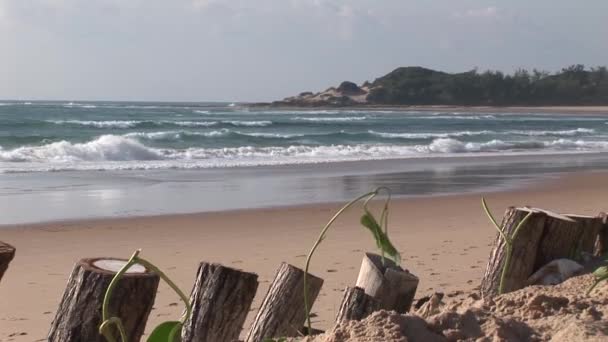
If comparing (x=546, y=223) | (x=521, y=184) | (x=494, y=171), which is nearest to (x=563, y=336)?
(x=546, y=223)

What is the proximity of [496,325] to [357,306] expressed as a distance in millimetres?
842

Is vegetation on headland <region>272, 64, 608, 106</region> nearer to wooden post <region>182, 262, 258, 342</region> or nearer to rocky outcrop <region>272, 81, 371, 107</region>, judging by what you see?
rocky outcrop <region>272, 81, 371, 107</region>

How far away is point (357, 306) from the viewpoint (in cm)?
317

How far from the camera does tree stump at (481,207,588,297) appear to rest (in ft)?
12.7

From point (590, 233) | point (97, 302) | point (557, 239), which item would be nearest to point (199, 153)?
point (590, 233)

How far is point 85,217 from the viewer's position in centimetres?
1104

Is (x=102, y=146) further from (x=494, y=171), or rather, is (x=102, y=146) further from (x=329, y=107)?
(x=329, y=107)

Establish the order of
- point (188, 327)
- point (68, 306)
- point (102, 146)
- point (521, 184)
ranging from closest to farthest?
point (68, 306), point (188, 327), point (521, 184), point (102, 146)

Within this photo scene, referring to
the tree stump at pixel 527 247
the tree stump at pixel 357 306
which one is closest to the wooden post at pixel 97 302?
the tree stump at pixel 357 306

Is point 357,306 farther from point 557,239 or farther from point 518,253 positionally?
point 557,239

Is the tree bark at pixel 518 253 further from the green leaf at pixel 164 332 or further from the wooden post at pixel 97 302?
the green leaf at pixel 164 332

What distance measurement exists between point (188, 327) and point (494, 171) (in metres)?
17.0

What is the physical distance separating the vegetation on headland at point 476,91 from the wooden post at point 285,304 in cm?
9098

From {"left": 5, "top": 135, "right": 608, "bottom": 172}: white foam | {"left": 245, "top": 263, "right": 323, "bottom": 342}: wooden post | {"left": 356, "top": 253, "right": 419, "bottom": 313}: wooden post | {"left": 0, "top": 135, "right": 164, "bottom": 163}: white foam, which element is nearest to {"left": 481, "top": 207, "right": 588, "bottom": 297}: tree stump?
{"left": 356, "top": 253, "right": 419, "bottom": 313}: wooden post
